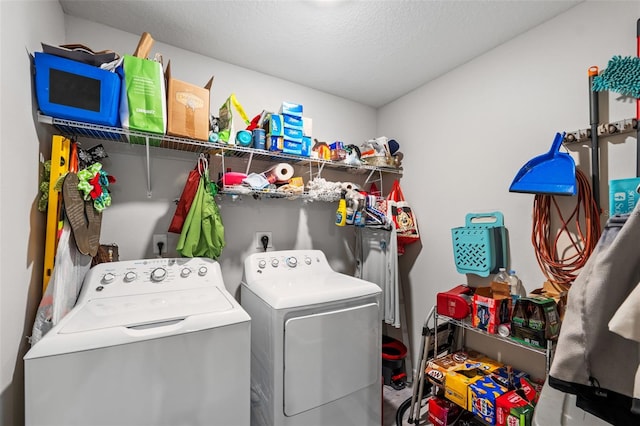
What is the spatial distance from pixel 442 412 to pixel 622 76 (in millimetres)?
2073

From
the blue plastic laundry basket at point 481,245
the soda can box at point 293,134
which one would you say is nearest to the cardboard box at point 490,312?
the blue plastic laundry basket at point 481,245

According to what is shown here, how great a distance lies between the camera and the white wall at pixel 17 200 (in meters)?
0.99

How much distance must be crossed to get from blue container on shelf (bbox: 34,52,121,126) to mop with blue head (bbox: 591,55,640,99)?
2.46m

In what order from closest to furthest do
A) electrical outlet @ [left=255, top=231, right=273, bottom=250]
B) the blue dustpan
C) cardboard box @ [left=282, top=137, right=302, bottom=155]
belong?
the blue dustpan, cardboard box @ [left=282, top=137, right=302, bottom=155], electrical outlet @ [left=255, top=231, right=273, bottom=250]

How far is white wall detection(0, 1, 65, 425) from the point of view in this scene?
39.1 inches

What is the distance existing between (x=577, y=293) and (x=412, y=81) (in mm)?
2002

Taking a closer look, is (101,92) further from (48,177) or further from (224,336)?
(224,336)

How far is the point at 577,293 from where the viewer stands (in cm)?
104

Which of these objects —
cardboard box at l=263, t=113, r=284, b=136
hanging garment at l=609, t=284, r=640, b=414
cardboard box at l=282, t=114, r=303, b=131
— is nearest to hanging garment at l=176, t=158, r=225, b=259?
cardboard box at l=263, t=113, r=284, b=136

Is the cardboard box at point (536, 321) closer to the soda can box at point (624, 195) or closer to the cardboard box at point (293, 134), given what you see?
the soda can box at point (624, 195)

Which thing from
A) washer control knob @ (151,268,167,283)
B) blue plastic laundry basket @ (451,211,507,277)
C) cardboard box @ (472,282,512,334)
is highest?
blue plastic laundry basket @ (451,211,507,277)

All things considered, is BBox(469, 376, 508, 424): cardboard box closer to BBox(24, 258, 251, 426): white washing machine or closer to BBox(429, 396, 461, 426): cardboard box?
BBox(429, 396, 461, 426): cardboard box

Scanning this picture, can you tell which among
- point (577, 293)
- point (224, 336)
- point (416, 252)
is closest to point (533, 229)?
point (577, 293)

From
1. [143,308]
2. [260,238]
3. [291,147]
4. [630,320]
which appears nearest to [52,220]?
[143,308]
